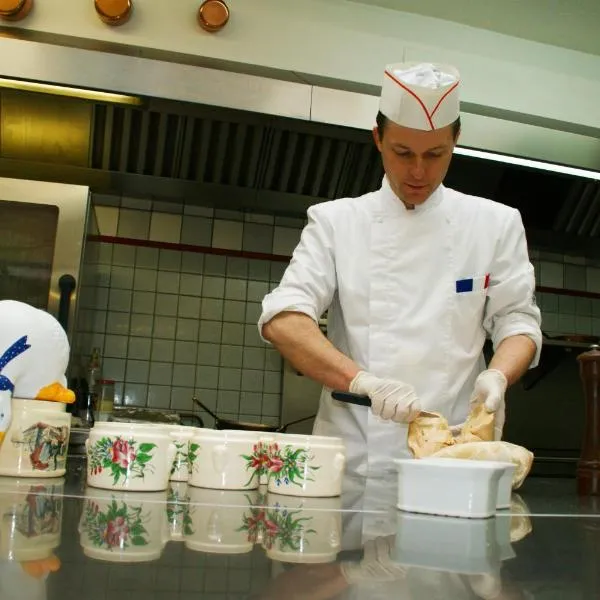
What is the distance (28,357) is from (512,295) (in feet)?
3.88

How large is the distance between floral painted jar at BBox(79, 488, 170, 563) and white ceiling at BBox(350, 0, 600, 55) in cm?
265

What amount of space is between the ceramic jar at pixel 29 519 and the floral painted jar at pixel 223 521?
95 millimetres

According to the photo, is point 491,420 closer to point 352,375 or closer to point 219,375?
point 352,375

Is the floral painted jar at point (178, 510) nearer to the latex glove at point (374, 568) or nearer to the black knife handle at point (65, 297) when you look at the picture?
the latex glove at point (374, 568)

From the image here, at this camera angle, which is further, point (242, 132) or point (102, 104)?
point (242, 132)

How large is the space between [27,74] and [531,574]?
227 centimetres

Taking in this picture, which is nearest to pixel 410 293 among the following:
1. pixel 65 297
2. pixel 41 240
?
pixel 65 297

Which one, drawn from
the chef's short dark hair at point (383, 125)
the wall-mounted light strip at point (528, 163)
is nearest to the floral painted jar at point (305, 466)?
the chef's short dark hair at point (383, 125)

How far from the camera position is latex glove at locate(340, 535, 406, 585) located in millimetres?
410

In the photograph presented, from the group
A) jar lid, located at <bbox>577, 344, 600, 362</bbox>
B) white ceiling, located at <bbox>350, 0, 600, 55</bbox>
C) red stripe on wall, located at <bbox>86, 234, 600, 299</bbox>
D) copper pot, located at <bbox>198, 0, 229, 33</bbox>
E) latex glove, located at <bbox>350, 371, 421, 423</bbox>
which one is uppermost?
white ceiling, located at <bbox>350, 0, 600, 55</bbox>

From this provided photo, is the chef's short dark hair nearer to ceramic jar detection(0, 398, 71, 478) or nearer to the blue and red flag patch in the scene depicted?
the blue and red flag patch

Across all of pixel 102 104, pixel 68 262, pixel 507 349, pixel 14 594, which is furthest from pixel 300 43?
pixel 14 594

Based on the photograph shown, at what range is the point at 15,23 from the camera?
8.69 feet

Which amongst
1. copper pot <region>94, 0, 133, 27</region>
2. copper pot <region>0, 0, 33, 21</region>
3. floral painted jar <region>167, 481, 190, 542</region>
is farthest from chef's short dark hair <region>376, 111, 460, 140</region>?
copper pot <region>0, 0, 33, 21</region>
